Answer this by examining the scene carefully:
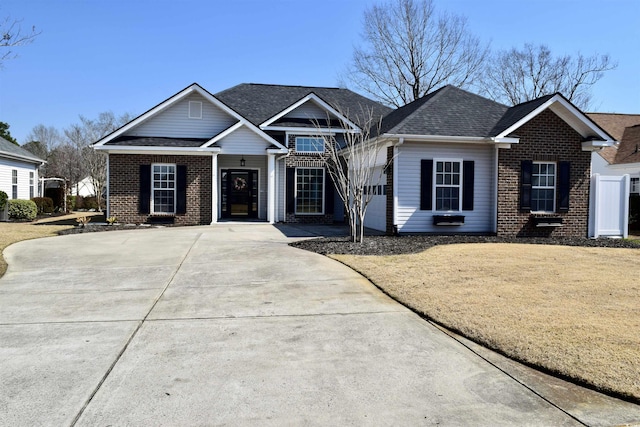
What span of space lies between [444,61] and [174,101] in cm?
2304

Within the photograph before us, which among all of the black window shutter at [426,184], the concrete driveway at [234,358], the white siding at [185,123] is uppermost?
the white siding at [185,123]

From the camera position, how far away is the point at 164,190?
1911cm

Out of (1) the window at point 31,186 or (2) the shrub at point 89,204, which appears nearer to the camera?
(1) the window at point 31,186

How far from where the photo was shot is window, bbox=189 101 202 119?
65.3 ft

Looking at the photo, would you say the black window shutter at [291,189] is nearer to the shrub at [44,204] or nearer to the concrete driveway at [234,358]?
the concrete driveway at [234,358]

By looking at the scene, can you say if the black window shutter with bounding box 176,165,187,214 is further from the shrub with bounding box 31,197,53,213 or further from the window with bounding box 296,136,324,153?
the shrub with bounding box 31,197,53,213

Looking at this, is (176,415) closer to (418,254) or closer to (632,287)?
(632,287)

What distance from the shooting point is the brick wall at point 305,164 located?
67.3 feet

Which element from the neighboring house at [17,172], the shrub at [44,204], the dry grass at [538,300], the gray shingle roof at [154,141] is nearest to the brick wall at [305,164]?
the gray shingle roof at [154,141]

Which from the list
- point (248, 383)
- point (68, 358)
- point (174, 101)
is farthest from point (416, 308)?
point (174, 101)

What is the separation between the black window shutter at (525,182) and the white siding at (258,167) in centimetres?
1061

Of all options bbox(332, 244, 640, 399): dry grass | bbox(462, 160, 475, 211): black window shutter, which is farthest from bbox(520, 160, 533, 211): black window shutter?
bbox(332, 244, 640, 399): dry grass

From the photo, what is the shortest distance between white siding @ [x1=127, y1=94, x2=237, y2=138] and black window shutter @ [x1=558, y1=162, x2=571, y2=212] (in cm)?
1203

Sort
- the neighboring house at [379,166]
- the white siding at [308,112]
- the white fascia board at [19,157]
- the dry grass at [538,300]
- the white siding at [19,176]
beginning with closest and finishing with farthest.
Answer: the dry grass at [538,300] → the neighboring house at [379,166] → the white siding at [308,112] → the white fascia board at [19,157] → the white siding at [19,176]
